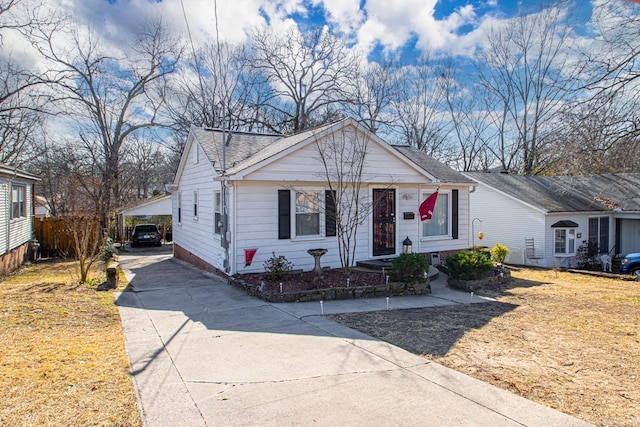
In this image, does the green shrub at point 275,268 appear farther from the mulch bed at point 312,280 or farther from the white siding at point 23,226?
the white siding at point 23,226

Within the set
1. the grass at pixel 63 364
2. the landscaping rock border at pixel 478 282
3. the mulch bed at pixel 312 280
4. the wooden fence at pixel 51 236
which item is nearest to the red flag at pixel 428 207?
the landscaping rock border at pixel 478 282

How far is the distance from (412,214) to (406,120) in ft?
78.1

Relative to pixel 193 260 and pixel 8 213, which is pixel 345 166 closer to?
pixel 193 260

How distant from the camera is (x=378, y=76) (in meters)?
34.6

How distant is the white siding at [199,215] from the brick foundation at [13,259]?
5.91 meters

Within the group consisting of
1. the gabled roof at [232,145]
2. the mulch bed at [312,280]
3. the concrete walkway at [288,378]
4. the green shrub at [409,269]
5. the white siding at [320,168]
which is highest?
the gabled roof at [232,145]

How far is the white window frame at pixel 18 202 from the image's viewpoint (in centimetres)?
1675

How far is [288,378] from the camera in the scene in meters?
4.99

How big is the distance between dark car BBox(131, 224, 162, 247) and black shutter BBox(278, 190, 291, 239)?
1706 cm

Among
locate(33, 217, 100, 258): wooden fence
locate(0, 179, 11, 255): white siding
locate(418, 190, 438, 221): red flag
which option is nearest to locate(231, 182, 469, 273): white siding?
locate(418, 190, 438, 221): red flag

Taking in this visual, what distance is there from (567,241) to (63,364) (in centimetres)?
2317

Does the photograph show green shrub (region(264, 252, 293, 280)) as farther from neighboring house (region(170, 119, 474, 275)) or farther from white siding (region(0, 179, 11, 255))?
white siding (region(0, 179, 11, 255))

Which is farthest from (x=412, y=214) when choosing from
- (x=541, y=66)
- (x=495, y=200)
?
(x=541, y=66)

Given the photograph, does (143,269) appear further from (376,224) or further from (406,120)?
(406,120)
